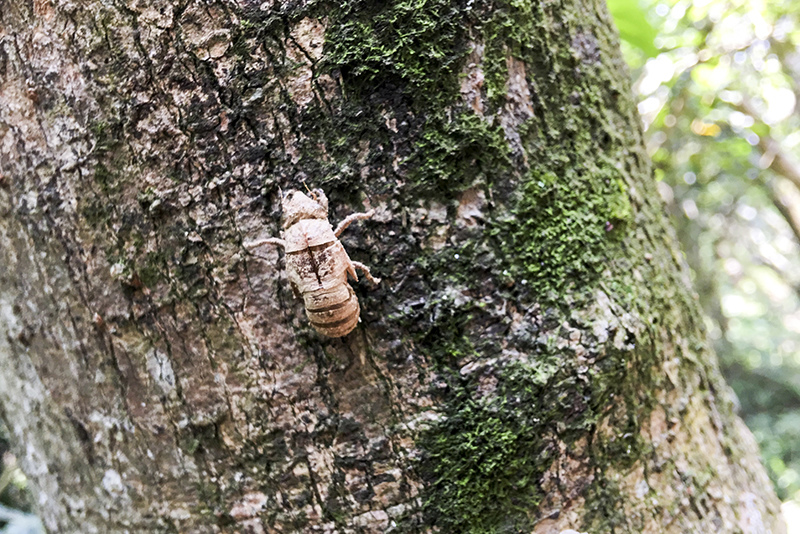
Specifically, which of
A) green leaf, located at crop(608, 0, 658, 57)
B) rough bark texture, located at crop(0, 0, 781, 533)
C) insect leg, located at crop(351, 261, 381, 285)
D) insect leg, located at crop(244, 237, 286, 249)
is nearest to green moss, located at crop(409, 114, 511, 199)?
rough bark texture, located at crop(0, 0, 781, 533)

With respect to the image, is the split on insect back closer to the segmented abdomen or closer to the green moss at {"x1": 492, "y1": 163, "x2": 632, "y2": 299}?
the segmented abdomen

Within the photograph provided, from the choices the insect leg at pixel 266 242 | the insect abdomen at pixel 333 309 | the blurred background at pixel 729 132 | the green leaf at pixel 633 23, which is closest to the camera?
the insect abdomen at pixel 333 309

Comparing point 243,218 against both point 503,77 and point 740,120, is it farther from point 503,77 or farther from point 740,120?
point 740,120

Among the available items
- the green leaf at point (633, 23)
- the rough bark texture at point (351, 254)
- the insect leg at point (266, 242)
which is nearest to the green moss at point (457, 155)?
the rough bark texture at point (351, 254)

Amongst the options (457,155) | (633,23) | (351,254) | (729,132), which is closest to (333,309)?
(351,254)

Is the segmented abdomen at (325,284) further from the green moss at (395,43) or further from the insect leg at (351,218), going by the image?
the green moss at (395,43)

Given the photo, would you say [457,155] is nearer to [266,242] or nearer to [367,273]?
[367,273]
